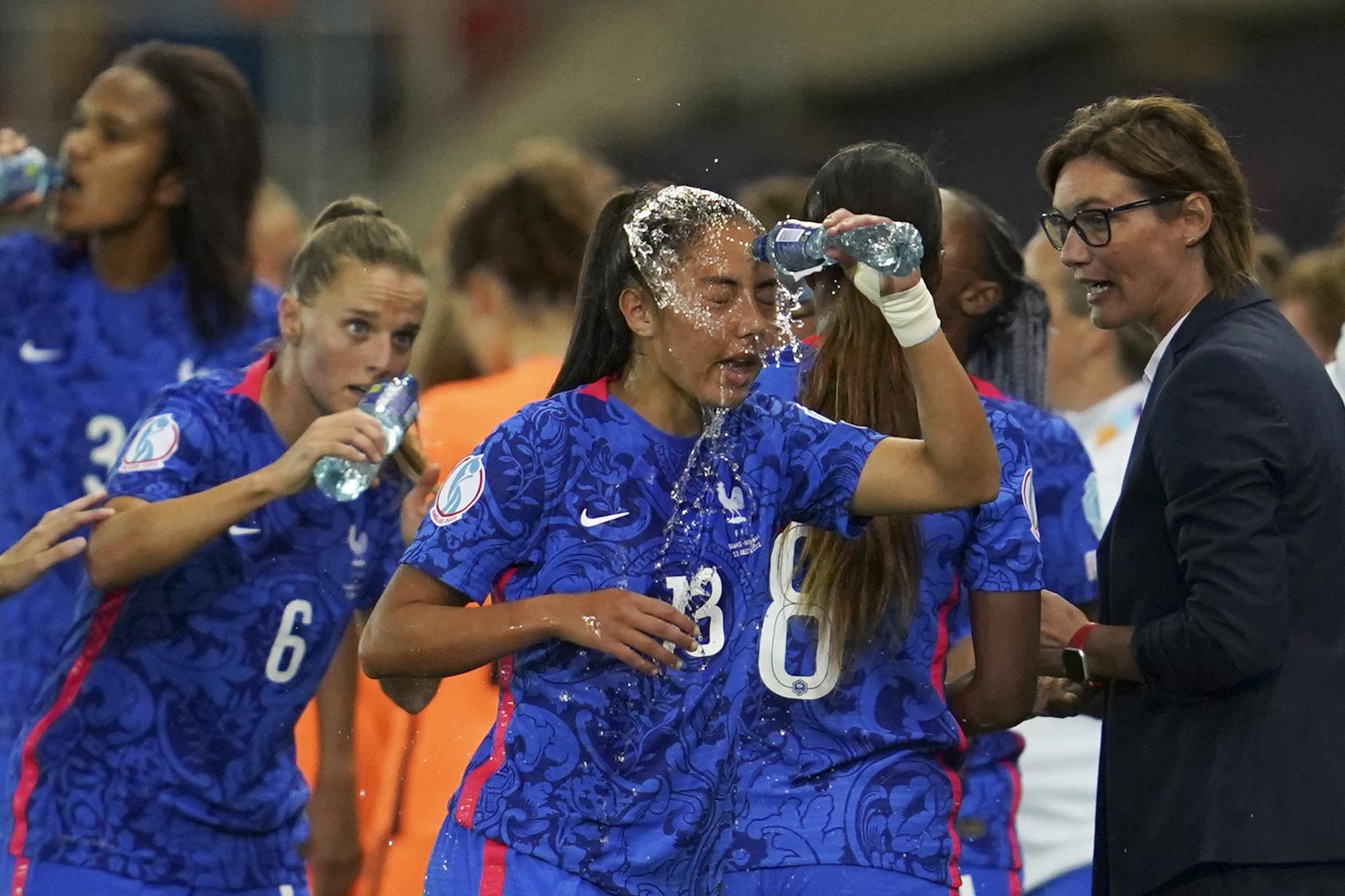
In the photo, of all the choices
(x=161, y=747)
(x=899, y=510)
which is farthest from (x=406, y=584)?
(x=161, y=747)

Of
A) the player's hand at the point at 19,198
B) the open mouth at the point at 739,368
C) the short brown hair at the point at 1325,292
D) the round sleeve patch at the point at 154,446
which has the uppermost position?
the player's hand at the point at 19,198

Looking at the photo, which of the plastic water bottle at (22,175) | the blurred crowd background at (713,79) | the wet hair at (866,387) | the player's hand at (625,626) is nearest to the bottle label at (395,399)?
the wet hair at (866,387)

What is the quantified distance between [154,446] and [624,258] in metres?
1.19

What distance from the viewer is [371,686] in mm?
5465

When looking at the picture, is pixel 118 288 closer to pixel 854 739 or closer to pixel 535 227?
pixel 535 227

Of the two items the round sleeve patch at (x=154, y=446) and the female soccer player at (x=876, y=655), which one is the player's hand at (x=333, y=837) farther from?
the female soccer player at (x=876, y=655)

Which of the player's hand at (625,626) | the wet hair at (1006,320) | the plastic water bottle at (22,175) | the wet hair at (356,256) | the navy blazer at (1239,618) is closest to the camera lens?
the player's hand at (625,626)

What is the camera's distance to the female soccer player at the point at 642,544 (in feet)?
9.72

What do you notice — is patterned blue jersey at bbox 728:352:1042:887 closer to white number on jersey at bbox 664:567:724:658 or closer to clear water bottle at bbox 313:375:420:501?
white number on jersey at bbox 664:567:724:658

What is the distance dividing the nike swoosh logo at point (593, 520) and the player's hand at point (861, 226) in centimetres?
53

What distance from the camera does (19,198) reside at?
4.98m

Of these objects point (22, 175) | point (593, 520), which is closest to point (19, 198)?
point (22, 175)

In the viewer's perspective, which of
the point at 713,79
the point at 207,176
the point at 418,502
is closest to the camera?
the point at 418,502

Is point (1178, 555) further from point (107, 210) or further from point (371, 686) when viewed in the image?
point (107, 210)
